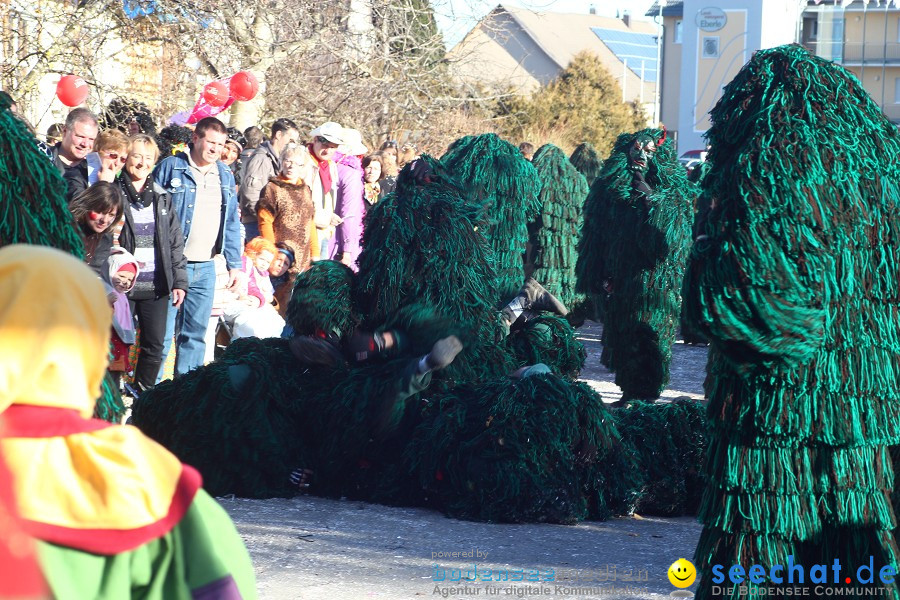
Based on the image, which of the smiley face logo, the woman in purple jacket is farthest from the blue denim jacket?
the smiley face logo

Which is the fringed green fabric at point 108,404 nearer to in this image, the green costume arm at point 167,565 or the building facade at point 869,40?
the green costume arm at point 167,565

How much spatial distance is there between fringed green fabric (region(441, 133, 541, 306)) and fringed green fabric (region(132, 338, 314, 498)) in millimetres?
2242

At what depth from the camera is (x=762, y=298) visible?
3240 mm

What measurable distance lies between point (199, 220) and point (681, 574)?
4.40m

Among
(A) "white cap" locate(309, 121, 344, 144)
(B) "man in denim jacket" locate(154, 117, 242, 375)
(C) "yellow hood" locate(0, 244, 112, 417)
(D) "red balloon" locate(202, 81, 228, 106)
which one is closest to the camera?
(C) "yellow hood" locate(0, 244, 112, 417)

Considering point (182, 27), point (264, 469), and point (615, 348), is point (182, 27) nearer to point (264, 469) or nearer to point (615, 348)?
point (615, 348)

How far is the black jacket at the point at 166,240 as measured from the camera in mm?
6949

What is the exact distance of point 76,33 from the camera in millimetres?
11891

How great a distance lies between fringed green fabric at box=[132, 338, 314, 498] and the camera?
5.49 meters

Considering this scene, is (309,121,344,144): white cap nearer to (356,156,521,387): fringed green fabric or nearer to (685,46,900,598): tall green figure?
(356,156,521,387): fringed green fabric

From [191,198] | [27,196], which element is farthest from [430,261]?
[191,198]

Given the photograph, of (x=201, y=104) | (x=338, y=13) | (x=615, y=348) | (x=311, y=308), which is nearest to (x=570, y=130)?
(x=338, y=13)

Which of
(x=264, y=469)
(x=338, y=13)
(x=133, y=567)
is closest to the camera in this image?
(x=133, y=567)

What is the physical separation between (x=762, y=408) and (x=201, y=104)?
9733mm
